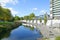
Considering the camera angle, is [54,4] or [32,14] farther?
[54,4]

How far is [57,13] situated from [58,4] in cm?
970

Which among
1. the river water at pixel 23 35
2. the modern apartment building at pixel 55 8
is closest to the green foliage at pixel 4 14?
the river water at pixel 23 35

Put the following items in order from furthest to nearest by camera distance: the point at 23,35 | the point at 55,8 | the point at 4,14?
the point at 55,8
the point at 4,14
the point at 23,35

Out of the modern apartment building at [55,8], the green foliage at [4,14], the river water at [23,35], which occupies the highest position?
the modern apartment building at [55,8]

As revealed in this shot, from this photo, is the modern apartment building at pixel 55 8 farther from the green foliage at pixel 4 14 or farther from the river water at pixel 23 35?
the river water at pixel 23 35

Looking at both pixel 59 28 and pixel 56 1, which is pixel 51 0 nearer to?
pixel 56 1

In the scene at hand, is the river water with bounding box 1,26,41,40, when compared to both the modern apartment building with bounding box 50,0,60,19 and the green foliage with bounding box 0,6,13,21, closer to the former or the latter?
the green foliage with bounding box 0,6,13,21

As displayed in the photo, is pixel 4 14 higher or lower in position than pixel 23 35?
higher

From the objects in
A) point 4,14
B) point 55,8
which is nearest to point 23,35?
point 4,14

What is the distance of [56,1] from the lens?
166875mm

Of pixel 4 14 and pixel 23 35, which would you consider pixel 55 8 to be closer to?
pixel 4 14

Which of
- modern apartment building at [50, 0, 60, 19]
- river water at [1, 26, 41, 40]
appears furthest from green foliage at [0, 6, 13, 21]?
modern apartment building at [50, 0, 60, 19]

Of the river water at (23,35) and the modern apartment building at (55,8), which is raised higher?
the modern apartment building at (55,8)

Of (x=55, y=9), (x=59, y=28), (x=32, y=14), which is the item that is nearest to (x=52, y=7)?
(x=55, y=9)
